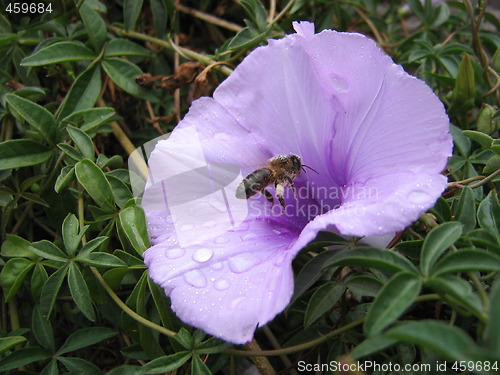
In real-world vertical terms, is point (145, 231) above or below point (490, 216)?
below

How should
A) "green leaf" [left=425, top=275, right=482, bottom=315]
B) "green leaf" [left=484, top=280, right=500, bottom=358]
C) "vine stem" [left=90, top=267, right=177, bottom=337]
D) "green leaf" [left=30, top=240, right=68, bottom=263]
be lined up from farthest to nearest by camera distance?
"green leaf" [left=30, top=240, right=68, bottom=263], "vine stem" [left=90, top=267, right=177, bottom=337], "green leaf" [left=425, top=275, right=482, bottom=315], "green leaf" [left=484, top=280, right=500, bottom=358]

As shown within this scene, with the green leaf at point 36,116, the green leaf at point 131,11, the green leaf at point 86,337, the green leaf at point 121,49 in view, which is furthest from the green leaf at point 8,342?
the green leaf at point 131,11

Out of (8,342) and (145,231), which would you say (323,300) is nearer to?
(145,231)

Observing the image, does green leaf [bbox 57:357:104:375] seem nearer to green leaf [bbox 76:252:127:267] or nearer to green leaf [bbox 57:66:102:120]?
green leaf [bbox 76:252:127:267]

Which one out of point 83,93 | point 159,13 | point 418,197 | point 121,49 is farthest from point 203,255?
point 159,13

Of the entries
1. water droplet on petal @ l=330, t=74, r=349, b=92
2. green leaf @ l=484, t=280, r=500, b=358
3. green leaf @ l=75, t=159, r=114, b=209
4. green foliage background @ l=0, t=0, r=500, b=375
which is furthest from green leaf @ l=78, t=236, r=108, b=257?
green leaf @ l=484, t=280, r=500, b=358

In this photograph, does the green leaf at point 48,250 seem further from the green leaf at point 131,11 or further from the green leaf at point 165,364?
the green leaf at point 131,11
